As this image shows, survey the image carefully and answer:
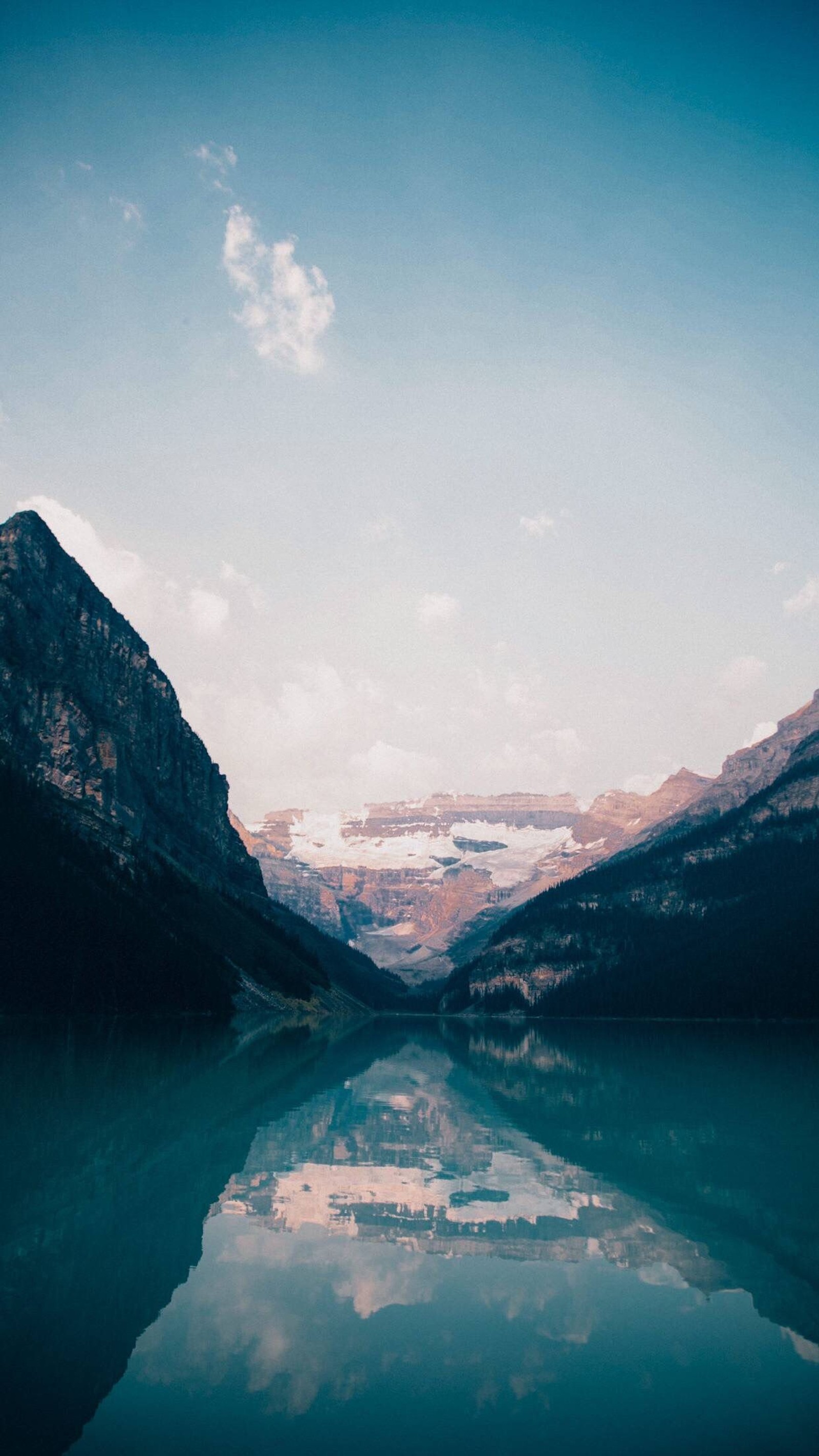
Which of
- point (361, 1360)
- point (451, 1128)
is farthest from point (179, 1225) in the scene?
point (451, 1128)

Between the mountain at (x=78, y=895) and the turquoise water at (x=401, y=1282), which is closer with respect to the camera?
the turquoise water at (x=401, y=1282)

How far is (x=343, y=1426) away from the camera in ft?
41.7

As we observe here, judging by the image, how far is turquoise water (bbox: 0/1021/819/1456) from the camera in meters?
12.9

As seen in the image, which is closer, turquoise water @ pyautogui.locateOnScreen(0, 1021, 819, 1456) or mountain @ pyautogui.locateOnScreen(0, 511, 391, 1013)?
turquoise water @ pyautogui.locateOnScreen(0, 1021, 819, 1456)

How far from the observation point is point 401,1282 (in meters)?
19.4

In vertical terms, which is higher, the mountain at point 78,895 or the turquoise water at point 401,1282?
the mountain at point 78,895

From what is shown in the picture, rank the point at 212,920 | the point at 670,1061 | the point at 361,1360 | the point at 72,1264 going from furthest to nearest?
the point at 212,920 < the point at 670,1061 < the point at 72,1264 < the point at 361,1360

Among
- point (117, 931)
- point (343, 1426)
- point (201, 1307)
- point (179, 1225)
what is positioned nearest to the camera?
point (343, 1426)

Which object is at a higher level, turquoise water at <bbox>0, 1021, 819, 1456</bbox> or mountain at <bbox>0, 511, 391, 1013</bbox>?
mountain at <bbox>0, 511, 391, 1013</bbox>

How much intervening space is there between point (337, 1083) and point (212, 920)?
139 metres

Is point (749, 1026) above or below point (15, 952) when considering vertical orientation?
below

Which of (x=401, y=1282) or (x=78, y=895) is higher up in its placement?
(x=78, y=895)

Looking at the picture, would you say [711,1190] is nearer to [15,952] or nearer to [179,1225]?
[179,1225]

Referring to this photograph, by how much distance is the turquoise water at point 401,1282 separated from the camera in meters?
12.9
